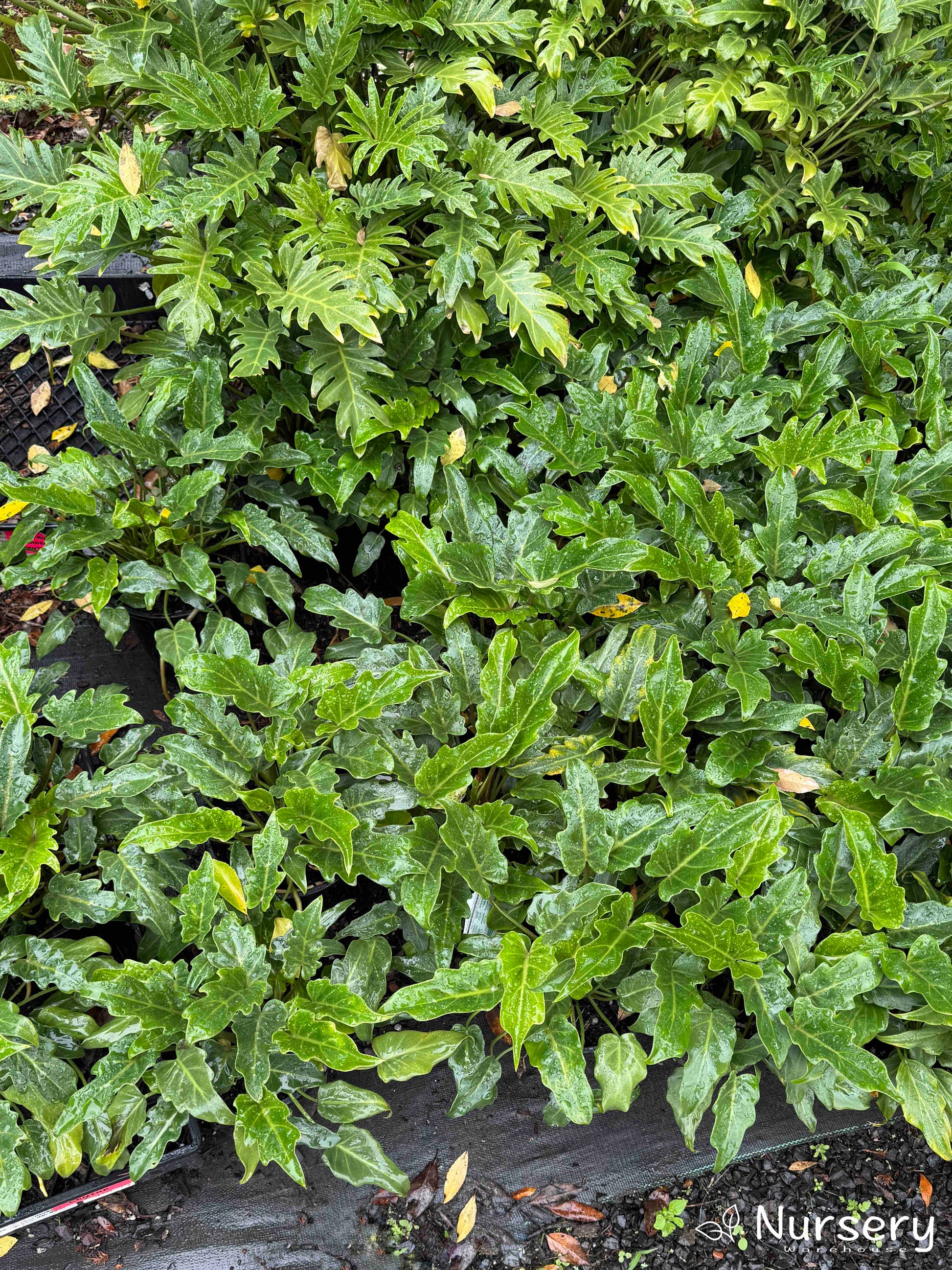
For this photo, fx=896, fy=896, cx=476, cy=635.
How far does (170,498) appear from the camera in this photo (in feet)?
7.34

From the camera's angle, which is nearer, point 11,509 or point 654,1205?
point 654,1205

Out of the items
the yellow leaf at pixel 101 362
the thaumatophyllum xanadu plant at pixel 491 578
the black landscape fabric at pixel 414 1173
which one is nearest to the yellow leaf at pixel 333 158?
the thaumatophyllum xanadu plant at pixel 491 578

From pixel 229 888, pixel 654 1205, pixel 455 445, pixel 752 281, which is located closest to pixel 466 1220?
pixel 654 1205

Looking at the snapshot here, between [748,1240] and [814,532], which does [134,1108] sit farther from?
[814,532]

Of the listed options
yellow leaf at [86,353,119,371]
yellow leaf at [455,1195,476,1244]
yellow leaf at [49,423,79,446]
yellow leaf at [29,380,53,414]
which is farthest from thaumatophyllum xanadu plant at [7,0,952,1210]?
yellow leaf at [29,380,53,414]

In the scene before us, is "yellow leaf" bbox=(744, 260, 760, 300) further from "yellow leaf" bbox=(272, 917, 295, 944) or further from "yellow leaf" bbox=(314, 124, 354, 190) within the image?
"yellow leaf" bbox=(272, 917, 295, 944)

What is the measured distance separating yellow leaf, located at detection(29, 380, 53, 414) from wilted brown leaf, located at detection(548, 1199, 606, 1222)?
286cm

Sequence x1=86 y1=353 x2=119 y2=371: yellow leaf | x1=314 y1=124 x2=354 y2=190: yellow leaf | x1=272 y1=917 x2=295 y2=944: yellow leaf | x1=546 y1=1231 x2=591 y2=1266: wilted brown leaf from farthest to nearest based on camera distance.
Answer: x1=86 y1=353 x2=119 y2=371: yellow leaf, x1=314 y1=124 x2=354 y2=190: yellow leaf, x1=546 y1=1231 x2=591 y2=1266: wilted brown leaf, x1=272 y1=917 x2=295 y2=944: yellow leaf

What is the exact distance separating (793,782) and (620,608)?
600 mm

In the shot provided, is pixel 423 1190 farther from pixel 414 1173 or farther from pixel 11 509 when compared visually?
pixel 11 509

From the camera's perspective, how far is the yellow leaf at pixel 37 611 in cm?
275

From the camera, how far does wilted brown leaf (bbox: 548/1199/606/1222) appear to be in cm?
211

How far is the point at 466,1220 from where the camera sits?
208 cm

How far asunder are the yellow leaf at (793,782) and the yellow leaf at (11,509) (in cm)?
205
